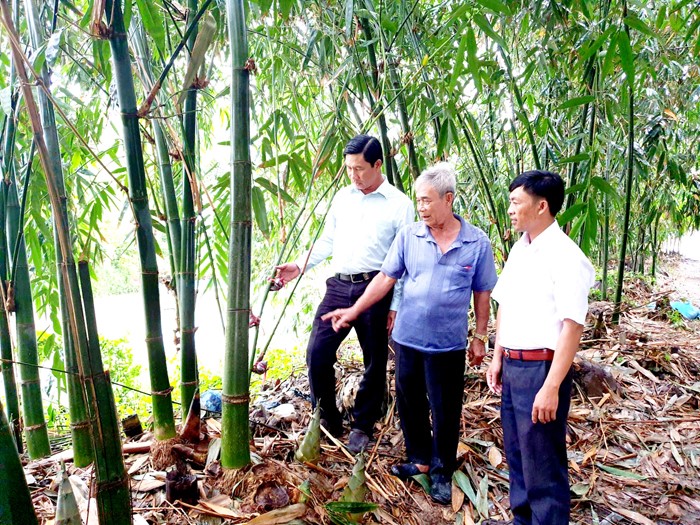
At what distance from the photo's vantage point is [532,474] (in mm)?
1591

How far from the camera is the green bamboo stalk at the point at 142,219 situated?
1188 millimetres

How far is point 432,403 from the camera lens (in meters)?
1.93

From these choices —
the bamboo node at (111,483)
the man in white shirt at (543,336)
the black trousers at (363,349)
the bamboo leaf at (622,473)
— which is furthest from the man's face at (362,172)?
the bamboo leaf at (622,473)

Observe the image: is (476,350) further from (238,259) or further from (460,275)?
(238,259)

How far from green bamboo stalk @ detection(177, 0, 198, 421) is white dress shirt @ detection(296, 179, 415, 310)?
0.56m

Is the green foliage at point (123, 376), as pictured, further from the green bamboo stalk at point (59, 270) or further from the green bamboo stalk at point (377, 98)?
the green bamboo stalk at point (377, 98)

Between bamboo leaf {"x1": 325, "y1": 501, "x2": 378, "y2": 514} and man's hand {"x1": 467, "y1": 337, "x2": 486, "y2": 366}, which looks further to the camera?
man's hand {"x1": 467, "y1": 337, "x2": 486, "y2": 366}

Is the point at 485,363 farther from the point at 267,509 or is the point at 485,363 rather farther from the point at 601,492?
the point at 267,509

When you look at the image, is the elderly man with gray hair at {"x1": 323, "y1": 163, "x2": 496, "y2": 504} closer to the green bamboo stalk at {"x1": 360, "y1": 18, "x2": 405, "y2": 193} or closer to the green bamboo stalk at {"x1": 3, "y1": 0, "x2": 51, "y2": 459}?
the green bamboo stalk at {"x1": 360, "y1": 18, "x2": 405, "y2": 193}

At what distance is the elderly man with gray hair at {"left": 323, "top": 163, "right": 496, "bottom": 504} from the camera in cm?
187

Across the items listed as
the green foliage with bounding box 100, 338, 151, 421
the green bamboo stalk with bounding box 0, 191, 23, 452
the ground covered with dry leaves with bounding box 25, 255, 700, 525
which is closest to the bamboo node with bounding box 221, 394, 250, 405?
the ground covered with dry leaves with bounding box 25, 255, 700, 525

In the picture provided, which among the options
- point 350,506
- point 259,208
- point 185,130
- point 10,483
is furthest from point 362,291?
point 10,483

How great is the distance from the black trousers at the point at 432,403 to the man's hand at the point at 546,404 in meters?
0.43

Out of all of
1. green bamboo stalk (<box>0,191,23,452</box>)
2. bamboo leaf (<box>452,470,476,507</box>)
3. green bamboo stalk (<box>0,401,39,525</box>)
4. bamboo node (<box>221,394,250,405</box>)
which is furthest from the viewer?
bamboo leaf (<box>452,470,476,507</box>)
